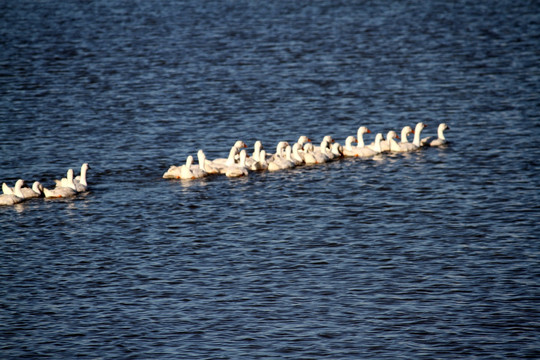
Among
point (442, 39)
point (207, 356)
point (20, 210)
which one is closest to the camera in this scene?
point (207, 356)

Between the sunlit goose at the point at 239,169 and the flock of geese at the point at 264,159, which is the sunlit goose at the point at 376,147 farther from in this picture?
the sunlit goose at the point at 239,169

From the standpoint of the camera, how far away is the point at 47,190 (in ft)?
88.0

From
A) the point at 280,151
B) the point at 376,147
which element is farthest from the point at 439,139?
the point at 280,151

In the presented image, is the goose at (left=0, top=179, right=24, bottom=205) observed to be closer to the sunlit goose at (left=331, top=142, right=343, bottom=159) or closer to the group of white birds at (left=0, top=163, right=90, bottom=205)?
the group of white birds at (left=0, top=163, right=90, bottom=205)

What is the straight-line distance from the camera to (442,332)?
677 inches

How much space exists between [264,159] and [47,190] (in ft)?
→ 23.5

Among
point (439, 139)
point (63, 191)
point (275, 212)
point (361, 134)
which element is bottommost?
point (275, 212)

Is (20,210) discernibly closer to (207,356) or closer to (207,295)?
(207,295)

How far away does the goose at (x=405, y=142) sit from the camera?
104 feet

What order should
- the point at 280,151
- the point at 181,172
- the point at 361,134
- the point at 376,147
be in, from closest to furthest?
the point at 181,172 → the point at 280,151 → the point at 376,147 → the point at 361,134

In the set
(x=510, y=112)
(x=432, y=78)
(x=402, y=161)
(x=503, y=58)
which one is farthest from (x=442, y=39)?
(x=402, y=161)

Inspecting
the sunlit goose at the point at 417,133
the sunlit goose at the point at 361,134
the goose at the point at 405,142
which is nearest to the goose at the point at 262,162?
the sunlit goose at the point at 361,134

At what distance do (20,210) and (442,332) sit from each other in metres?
13.8

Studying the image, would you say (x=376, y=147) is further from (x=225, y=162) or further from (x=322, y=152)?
(x=225, y=162)
